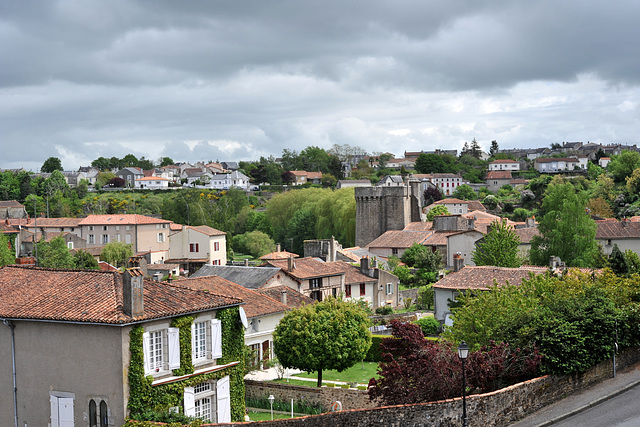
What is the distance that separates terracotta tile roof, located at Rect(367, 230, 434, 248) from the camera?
8044 cm

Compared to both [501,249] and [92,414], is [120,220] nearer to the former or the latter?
[501,249]

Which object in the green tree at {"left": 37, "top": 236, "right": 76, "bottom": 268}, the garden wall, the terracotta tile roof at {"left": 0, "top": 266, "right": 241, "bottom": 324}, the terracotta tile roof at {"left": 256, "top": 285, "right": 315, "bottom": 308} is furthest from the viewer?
the green tree at {"left": 37, "top": 236, "right": 76, "bottom": 268}

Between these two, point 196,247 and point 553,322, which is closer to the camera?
point 553,322

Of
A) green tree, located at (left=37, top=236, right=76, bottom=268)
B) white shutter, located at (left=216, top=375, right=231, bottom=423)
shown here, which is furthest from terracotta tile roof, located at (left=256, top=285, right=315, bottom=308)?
green tree, located at (left=37, top=236, right=76, bottom=268)

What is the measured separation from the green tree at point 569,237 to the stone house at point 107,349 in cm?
3811

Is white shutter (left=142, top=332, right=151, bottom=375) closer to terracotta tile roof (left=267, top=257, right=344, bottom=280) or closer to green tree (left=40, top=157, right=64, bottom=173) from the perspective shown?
terracotta tile roof (left=267, top=257, right=344, bottom=280)

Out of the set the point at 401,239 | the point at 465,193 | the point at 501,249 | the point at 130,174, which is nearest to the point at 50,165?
the point at 130,174

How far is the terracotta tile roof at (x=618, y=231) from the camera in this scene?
2608 inches

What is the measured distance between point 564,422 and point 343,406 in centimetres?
965

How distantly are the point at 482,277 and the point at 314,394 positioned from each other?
53.2 feet

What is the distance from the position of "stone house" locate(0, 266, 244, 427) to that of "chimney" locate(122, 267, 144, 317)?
30 millimetres

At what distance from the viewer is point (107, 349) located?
21125 millimetres

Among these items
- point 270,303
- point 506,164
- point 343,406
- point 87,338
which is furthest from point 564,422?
point 506,164

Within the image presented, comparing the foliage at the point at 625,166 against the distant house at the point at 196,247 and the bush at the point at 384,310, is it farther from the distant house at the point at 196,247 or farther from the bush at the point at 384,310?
the bush at the point at 384,310
